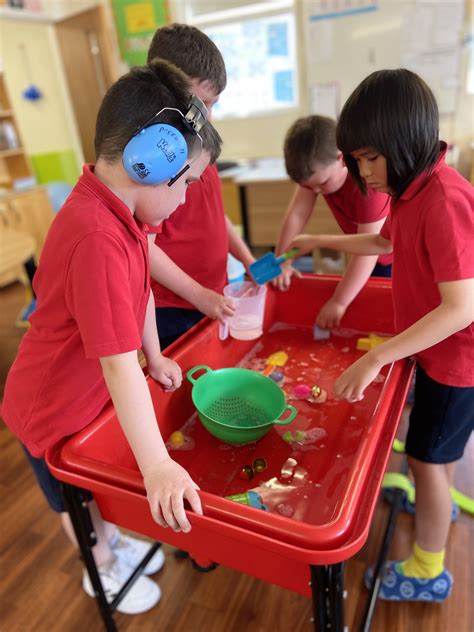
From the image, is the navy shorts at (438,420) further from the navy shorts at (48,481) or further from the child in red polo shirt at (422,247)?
the navy shorts at (48,481)

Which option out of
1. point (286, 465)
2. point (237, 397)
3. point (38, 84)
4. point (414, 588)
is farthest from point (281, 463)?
point (38, 84)

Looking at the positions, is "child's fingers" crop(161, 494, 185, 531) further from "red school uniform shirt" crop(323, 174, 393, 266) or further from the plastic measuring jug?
"red school uniform shirt" crop(323, 174, 393, 266)

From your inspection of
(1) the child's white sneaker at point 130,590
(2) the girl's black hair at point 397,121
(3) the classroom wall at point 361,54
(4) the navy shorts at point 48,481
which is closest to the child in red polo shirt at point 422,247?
(2) the girl's black hair at point 397,121

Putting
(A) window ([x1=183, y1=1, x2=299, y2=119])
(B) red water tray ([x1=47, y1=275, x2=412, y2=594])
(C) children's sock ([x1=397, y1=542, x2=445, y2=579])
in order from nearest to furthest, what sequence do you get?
(B) red water tray ([x1=47, y1=275, x2=412, y2=594]), (C) children's sock ([x1=397, y1=542, x2=445, y2=579]), (A) window ([x1=183, y1=1, x2=299, y2=119])

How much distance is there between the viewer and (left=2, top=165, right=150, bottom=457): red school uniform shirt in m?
0.57

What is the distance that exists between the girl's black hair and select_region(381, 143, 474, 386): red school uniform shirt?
0.04 metres

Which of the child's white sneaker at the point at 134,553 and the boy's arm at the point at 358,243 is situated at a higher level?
the boy's arm at the point at 358,243

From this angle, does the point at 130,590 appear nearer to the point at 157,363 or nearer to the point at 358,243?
the point at 157,363

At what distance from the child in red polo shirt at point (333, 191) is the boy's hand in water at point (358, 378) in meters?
0.37

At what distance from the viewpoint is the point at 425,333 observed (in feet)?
2.25

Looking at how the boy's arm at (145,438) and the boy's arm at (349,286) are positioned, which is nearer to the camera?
the boy's arm at (145,438)

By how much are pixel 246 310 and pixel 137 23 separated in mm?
3496

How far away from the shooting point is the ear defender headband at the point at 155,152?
56 centimetres

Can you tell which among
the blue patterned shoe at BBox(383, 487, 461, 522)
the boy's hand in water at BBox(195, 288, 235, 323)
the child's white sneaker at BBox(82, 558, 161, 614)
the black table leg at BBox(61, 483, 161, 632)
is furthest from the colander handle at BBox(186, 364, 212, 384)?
the blue patterned shoe at BBox(383, 487, 461, 522)
